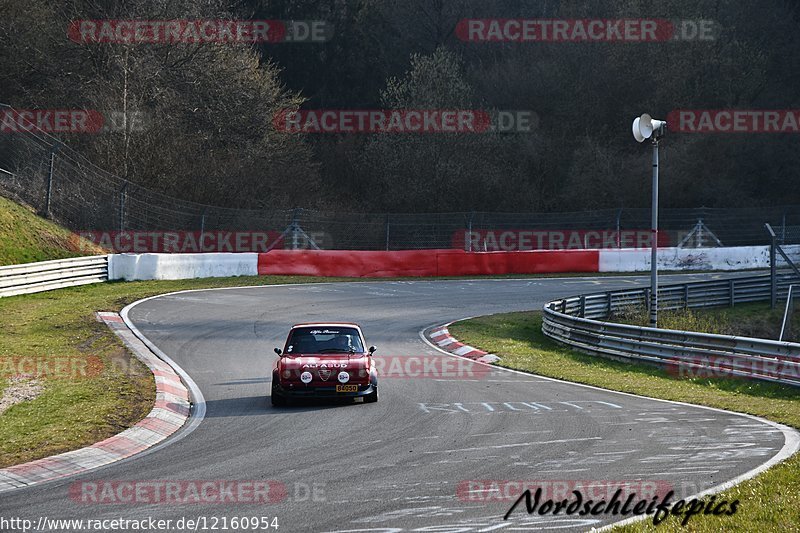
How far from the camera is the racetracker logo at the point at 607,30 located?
187ft

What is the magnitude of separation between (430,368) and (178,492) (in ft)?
31.5

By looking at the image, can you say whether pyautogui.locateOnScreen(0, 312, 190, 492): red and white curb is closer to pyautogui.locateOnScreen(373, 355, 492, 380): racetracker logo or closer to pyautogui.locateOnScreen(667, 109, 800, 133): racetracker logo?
pyautogui.locateOnScreen(373, 355, 492, 380): racetracker logo

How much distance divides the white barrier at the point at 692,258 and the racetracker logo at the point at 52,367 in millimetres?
25160

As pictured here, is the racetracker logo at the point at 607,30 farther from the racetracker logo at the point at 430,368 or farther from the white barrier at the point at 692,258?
the racetracker logo at the point at 430,368

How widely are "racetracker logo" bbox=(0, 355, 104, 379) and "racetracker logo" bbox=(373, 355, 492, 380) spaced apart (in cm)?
497

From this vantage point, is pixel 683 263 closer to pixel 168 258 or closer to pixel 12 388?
pixel 168 258

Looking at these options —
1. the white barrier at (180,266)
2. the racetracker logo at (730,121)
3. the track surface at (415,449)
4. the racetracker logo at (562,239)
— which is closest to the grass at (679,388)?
the track surface at (415,449)

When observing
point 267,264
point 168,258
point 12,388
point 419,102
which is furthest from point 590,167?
point 12,388

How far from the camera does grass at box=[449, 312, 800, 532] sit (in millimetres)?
7489

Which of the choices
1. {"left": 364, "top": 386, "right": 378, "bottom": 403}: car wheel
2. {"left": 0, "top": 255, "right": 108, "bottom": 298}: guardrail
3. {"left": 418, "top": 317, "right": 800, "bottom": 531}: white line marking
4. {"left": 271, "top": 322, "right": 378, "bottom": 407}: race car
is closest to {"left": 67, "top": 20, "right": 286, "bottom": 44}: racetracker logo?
{"left": 0, "top": 255, "right": 108, "bottom": 298}: guardrail

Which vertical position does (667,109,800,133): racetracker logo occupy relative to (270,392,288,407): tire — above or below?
above

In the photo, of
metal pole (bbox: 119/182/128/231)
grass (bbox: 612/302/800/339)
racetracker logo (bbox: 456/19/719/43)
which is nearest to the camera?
grass (bbox: 612/302/800/339)

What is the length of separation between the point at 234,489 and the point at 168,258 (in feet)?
76.7

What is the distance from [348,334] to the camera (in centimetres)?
1552
